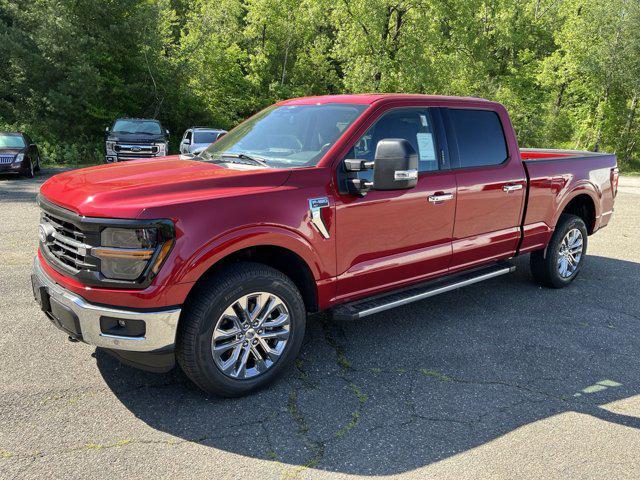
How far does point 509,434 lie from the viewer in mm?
2992

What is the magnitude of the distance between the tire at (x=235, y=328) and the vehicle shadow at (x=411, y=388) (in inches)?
6.2

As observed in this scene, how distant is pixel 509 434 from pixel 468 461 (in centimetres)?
40

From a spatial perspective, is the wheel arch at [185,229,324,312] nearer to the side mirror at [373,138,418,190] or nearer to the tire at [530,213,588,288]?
the side mirror at [373,138,418,190]

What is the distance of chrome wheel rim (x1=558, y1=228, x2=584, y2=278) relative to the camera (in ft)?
18.6

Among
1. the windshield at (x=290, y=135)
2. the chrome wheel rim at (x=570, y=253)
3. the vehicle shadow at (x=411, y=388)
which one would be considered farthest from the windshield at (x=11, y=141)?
the chrome wheel rim at (x=570, y=253)

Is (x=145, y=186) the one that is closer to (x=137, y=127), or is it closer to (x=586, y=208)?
(x=586, y=208)

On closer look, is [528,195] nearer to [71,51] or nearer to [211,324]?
[211,324]

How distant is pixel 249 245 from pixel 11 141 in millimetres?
14561

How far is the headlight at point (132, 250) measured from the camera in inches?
111

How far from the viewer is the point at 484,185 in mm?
4523

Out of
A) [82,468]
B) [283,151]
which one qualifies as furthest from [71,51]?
[82,468]

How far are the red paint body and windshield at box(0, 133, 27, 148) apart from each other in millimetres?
12875

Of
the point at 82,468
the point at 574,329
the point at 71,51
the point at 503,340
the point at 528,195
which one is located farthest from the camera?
the point at 71,51

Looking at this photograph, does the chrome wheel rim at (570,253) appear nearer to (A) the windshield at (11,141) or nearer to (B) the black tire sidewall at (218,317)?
(B) the black tire sidewall at (218,317)
